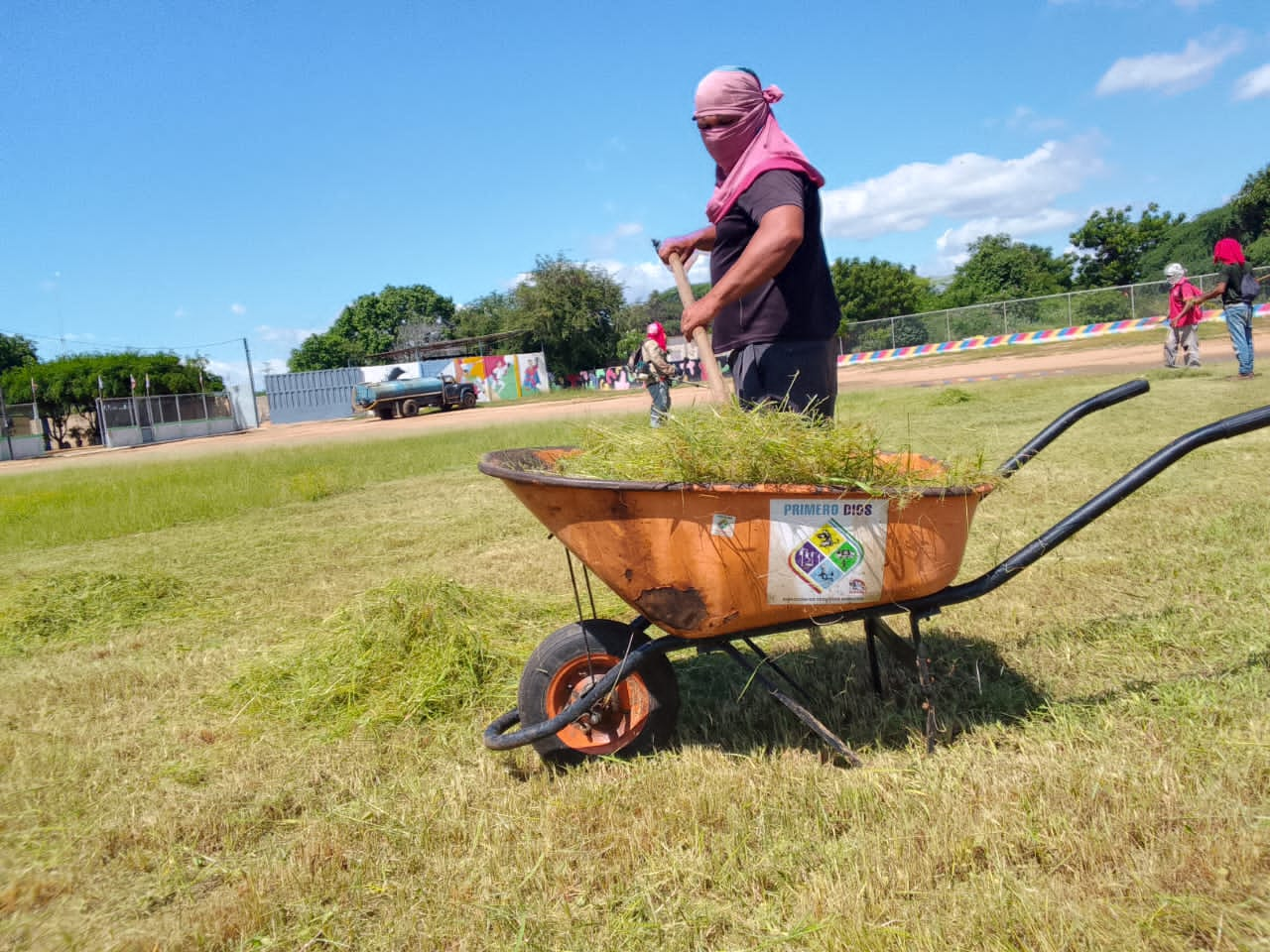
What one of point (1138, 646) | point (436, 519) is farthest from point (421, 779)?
point (436, 519)

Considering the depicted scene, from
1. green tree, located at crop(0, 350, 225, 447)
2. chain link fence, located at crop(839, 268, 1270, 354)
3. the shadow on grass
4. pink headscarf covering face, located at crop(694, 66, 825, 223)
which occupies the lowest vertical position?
the shadow on grass

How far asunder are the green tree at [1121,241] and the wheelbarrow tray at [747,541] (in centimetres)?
5206

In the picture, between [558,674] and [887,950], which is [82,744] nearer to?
[558,674]

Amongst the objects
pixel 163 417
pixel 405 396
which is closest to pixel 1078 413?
pixel 405 396

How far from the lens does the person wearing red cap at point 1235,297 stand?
10492 mm

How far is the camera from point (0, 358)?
7119 cm

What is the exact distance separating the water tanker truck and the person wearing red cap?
2890cm

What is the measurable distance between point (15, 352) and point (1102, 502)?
88.9 meters

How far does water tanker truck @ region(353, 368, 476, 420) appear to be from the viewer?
113ft

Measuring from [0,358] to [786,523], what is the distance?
87.4 m

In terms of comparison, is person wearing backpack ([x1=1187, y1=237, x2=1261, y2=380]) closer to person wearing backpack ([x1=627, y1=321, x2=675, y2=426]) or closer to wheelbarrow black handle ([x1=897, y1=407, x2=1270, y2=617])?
person wearing backpack ([x1=627, y1=321, x2=675, y2=426])

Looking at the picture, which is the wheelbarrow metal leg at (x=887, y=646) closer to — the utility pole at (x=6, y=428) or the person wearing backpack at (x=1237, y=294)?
the person wearing backpack at (x=1237, y=294)

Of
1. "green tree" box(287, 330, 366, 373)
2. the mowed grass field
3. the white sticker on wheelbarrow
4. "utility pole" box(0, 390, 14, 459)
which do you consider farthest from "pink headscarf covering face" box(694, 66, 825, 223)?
"green tree" box(287, 330, 366, 373)

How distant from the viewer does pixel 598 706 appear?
2578 millimetres
